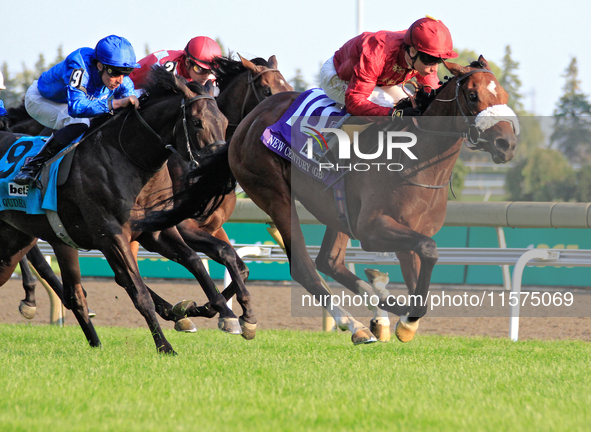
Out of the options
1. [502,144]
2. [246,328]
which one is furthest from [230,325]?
[502,144]

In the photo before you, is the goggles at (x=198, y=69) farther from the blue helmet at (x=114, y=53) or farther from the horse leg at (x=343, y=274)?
the horse leg at (x=343, y=274)

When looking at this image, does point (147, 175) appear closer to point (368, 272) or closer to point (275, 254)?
point (368, 272)

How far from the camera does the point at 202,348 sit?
214 inches

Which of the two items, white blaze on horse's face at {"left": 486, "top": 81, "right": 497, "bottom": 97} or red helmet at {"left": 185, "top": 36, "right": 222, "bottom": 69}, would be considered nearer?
white blaze on horse's face at {"left": 486, "top": 81, "right": 497, "bottom": 97}

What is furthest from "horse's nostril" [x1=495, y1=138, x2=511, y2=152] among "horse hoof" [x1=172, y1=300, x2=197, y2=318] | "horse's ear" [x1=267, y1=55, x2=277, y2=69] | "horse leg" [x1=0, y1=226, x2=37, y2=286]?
"horse leg" [x1=0, y1=226, x2=37, y2=286]

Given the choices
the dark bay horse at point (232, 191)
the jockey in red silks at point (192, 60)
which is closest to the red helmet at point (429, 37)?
the dark bay horse at point (232, 191)

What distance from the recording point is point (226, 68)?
254 inches

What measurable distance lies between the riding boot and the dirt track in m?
2.34

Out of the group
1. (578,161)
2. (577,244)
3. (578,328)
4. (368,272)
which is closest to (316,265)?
(368,272)

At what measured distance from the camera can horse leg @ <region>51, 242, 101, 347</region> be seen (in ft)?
17.6

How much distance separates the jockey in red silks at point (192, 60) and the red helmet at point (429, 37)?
2446 millimetres

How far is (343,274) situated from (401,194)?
81cm

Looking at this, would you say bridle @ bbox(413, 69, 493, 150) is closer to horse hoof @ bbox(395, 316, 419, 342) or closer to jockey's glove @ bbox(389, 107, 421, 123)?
jockey's glove @ bbox(389, 107, 421, 123)

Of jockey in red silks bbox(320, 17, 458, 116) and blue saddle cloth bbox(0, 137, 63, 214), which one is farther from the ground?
jockey in red silks bbox(320, 17, 458, 116)
